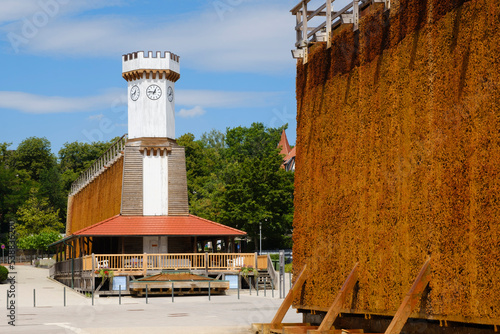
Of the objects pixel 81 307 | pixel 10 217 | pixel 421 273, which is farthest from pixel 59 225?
pixel 421 273

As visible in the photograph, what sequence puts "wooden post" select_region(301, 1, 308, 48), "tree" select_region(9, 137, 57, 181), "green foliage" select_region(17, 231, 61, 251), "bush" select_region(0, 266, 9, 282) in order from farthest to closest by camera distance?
"tree" select_region(9, 137, 57, 181)
"green foliage" select_region(17, 231, 61, 251)
"bush" select_region(0, 266, 9, 282)
"wooden post" select_region(301, 1, 308, 48)

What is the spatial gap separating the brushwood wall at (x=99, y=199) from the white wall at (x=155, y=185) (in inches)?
76.0

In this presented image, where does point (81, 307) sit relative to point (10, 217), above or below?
below

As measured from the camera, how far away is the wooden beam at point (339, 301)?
15344 millimetres

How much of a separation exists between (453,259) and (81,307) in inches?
915

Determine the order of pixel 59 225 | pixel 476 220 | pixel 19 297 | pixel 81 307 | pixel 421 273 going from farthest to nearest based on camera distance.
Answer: pixel 59 225
pixel 19 297
pixel 81 307
pixel 421 273
pixel 476 220

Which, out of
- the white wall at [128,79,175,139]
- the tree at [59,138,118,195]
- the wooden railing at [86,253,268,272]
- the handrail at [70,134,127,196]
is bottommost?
the wooden railing at [86,253,268,272]

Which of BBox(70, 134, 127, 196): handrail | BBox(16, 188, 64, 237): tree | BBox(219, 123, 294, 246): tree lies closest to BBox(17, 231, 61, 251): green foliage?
BBox(16, 188, 64, 237): tree

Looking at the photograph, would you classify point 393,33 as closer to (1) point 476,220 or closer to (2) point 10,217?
(1) point 476,220

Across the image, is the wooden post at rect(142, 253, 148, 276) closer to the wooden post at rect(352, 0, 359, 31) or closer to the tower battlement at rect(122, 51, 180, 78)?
the tower battlement at rect(122, 51, 180, 78)

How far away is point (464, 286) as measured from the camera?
11.7 metres

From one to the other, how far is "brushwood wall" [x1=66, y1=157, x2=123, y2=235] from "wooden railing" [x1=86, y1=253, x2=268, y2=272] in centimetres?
709

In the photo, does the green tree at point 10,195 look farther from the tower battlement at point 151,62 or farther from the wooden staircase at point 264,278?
the wooden staircase at point 264,278

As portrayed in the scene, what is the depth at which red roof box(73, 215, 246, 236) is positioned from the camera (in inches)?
1714
